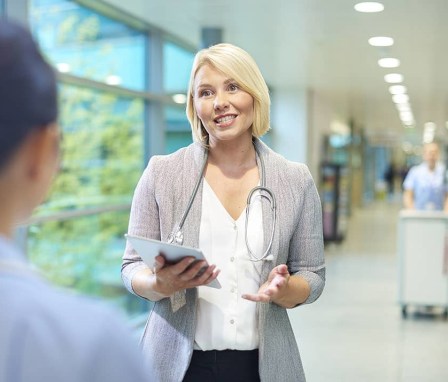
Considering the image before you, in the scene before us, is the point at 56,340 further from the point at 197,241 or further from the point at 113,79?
the point at 113,79

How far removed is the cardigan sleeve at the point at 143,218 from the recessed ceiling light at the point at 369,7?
5.26 meters

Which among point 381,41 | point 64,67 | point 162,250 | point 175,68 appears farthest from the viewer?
point 175,68

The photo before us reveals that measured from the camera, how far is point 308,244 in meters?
2.01

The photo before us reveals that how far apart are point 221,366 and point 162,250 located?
0.39 m

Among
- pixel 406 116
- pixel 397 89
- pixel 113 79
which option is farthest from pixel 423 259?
pixel 406 116

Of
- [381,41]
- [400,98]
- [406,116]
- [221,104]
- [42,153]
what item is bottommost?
[42,153]

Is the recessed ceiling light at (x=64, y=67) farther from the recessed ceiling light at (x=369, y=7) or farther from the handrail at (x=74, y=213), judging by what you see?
the recessed ceiling light at (x=369, y=7)

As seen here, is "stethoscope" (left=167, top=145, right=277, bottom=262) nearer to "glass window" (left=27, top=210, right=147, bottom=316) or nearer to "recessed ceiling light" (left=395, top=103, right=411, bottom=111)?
"glass window" (left=27, top=210, right=147, bottom=316)

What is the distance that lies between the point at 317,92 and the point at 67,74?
10661mm

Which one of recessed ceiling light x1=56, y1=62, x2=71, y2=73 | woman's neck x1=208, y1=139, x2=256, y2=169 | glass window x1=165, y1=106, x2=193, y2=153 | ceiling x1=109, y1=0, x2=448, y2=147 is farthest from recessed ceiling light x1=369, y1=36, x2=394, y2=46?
woman's neck x1=208, y1=139, x2=256, y2=169

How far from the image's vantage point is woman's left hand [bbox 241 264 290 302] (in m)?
1.82

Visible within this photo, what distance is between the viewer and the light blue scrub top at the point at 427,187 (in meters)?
10.2

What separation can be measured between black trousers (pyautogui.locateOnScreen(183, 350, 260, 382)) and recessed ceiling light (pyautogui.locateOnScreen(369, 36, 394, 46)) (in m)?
7.33

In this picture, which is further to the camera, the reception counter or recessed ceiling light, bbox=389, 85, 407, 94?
recessed ceiling light, bbox=389, 85, 407, 94
